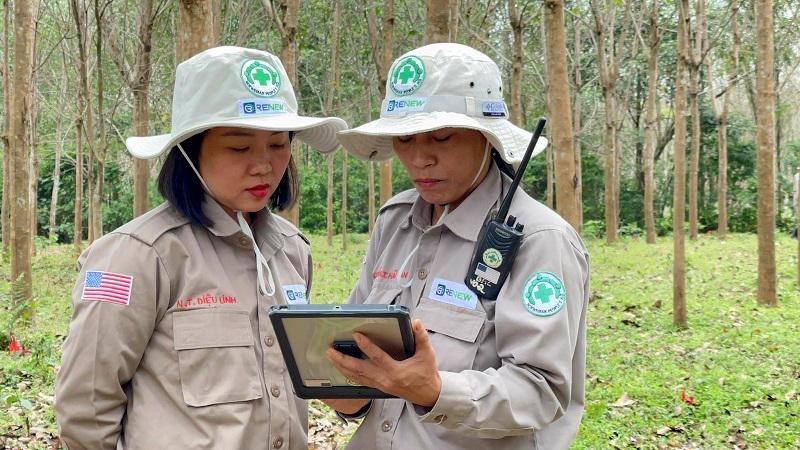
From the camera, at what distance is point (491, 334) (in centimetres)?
174

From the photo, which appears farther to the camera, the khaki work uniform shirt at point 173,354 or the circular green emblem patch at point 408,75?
the circular green emblem patch at point 408,75

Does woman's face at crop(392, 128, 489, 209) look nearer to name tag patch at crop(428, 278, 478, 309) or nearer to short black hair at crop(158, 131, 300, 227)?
name tag patch at crop(428, 278, 478, 309)

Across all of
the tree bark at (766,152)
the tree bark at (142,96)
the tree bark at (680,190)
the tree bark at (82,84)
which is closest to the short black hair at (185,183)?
the tree bark at (680,190)

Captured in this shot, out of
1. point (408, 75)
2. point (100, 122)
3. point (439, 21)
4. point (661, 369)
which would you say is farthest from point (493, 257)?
point (100, 122)

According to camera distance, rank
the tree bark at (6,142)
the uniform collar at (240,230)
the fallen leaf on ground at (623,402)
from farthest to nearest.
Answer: the tree bark at (6,142) < the fallen leaf on ground at (623,402) < the uniform collar at (240,230)

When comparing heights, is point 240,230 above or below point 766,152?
Result: below

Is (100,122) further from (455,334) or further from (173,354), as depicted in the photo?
(455,334)

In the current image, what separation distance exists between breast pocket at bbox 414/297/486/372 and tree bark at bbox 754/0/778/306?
7.42m

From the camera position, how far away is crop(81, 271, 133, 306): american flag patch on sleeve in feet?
5.60

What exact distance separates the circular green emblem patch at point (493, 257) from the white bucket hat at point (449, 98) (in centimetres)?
23

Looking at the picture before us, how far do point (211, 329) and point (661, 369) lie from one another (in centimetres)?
487

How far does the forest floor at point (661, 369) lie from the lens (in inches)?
175

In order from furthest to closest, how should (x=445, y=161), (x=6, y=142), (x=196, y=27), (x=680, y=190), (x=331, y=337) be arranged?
(x=6, y=142)
(x=680, y=190)
(x=196, y=27)
(x=445, y=161)
(x=331, y=337)

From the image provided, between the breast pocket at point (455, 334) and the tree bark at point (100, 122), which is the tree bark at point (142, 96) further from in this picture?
the breast pocket at point (455, 334)
